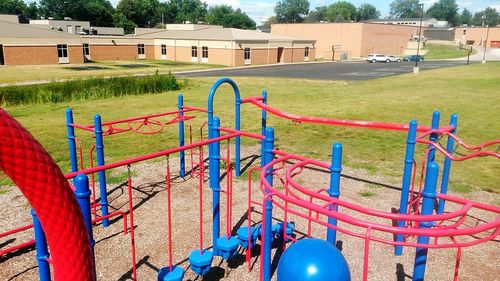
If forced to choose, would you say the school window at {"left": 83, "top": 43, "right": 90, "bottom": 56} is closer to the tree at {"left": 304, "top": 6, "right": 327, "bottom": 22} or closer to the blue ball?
the blue ball

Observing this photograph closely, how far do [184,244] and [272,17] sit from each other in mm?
158875

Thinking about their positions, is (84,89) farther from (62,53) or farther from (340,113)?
(62,53)

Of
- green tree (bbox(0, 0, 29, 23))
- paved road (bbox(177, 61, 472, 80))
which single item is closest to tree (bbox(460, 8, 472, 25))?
paved road (bbox(177, 61, 472, 80))

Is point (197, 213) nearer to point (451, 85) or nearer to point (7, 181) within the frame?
point (7, 181)

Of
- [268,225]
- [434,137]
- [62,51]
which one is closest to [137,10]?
[62,51]

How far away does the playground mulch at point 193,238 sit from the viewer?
4.88 metres

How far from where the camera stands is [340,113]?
640 inches

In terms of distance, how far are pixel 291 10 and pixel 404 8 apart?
64.5 meters

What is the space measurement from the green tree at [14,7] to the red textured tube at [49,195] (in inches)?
4004

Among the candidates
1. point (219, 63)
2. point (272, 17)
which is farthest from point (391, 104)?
point (272, 17)

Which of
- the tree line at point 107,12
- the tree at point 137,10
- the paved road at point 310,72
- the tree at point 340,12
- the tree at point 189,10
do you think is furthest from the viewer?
the tree at point 340,12

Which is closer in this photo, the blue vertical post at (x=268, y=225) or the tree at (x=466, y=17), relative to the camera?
the blue vertical post at (x=268, y=225)

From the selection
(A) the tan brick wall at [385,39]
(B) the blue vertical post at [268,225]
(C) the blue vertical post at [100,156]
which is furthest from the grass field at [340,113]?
(A) the tan brick wall at [385,39]

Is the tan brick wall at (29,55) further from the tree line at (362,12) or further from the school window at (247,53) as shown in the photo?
the tree line at (362,12)
